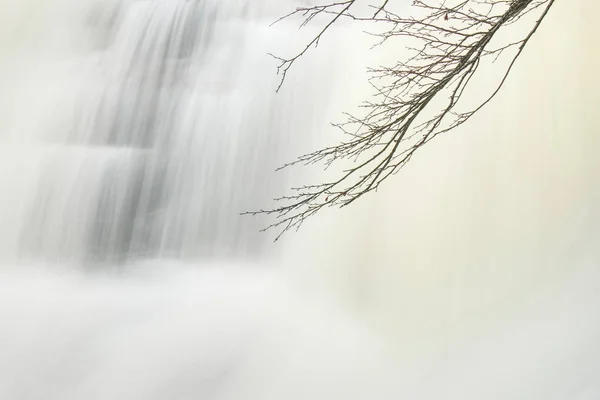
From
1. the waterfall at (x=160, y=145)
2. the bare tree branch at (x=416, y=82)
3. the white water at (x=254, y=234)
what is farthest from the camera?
the waterfall at (x=160, y=145)

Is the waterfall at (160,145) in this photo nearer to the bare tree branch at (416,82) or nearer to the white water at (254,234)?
the white water at (254,234)

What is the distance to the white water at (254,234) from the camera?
2.99 m

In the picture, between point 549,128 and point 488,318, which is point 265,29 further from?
point 488,318

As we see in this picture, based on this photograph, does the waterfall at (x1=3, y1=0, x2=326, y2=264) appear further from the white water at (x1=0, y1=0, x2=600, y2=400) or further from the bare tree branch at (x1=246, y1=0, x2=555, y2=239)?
the bare tree branch at (x1=246, y1=0, x2=555, y2=239)

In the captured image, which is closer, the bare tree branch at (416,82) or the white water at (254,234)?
the bare tree branch at (416,82)

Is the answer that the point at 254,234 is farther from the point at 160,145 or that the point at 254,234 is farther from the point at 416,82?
the point at 416,82

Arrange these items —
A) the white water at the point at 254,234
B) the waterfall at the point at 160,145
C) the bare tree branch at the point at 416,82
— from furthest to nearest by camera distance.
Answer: the waterfall at the point at 160,145, the white water at the point at 254,234, the bare tree branch at the point at 416,82

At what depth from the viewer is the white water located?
2.99 meters

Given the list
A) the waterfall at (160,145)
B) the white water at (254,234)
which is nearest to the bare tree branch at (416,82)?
the white water at (254,234)

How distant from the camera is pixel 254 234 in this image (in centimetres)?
445

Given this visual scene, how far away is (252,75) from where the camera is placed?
5027mm

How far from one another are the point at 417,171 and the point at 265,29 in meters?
2.46

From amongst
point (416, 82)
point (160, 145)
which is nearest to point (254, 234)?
point (160, 145)

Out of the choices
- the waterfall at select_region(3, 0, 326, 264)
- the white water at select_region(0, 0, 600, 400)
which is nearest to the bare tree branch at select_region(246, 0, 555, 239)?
the white water at select_region(0, 0, 600, 400)
